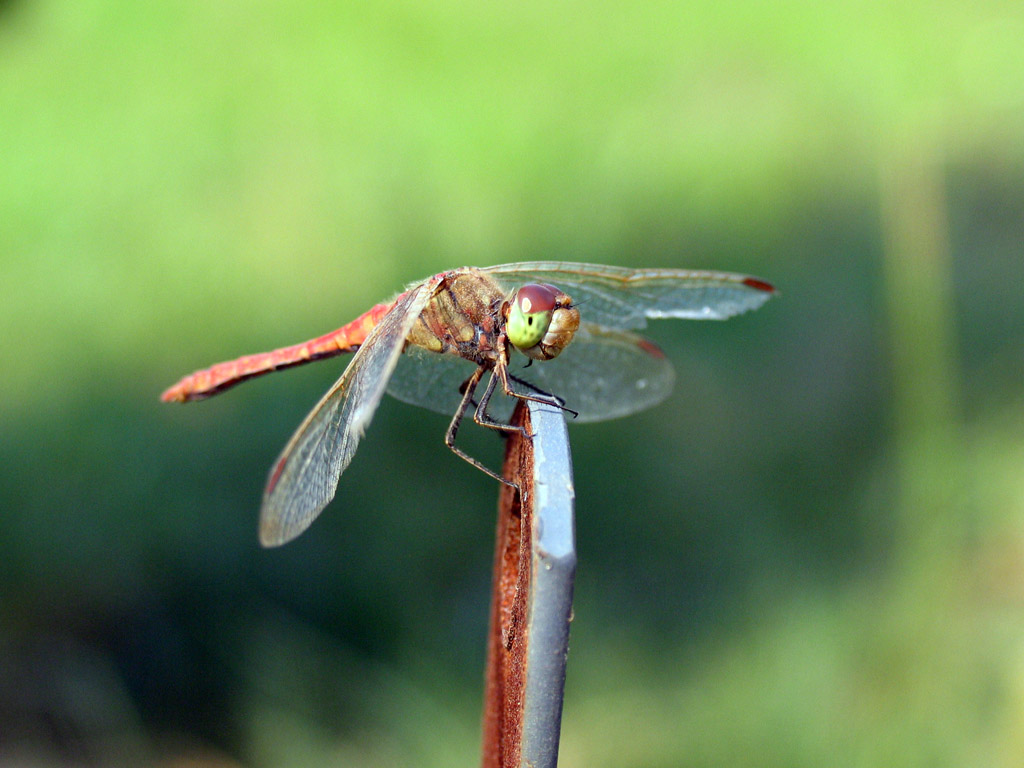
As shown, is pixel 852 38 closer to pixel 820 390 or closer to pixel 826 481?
pixel 820 390

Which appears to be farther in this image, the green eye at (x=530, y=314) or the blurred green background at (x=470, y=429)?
the blurred green background at (x=470, y=429)

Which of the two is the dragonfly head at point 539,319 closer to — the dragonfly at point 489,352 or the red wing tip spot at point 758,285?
the dragonfly at point 489,352

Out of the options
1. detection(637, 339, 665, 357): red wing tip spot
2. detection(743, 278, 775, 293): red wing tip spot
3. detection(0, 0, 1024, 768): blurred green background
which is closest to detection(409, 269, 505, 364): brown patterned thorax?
detection(637, 339, 665, 357): red wing tip spot

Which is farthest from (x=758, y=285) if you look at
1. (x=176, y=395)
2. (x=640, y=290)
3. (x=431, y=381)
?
(x=176, y=395)

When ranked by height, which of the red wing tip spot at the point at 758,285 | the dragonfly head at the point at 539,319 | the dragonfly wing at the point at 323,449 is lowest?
the dragonfly wing at the point at 323,449

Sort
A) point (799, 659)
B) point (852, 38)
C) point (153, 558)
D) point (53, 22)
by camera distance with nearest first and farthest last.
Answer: point (799, 659), point (153, 558), point (53, 22), point (852, 38)

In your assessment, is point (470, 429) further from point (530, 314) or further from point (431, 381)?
point (530, 314)

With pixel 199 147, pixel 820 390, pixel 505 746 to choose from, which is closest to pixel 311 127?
pixel 199 147

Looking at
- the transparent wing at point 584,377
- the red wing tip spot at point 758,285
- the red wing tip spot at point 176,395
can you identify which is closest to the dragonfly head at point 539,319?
the transparent wing at point 584,377
